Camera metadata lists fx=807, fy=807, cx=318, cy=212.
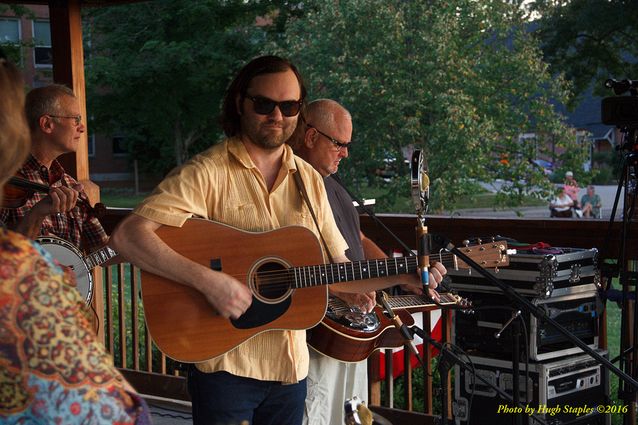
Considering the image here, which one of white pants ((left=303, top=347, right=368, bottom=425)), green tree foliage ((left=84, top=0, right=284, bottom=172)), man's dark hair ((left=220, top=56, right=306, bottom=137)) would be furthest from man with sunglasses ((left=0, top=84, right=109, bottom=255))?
green tree foliage ((left=84, top=0, right=284, bottom=172))

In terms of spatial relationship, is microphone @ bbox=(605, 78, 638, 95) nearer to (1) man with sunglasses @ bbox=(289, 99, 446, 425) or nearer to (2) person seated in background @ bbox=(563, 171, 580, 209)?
(1) man with sunglasses @ bbox=(289, 99, 446, 425)


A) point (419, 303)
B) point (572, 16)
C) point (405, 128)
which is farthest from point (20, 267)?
point (572, 16)

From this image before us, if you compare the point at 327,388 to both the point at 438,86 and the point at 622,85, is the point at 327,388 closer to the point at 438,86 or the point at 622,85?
the point at 622,85

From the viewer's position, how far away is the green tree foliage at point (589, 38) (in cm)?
1592

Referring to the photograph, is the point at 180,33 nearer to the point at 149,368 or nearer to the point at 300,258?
the point at 149,368

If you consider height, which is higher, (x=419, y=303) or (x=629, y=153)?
(x=629, y=153)

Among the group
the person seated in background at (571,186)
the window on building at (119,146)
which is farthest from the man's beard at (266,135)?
the window on building at (119,146)

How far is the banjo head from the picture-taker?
372 centimetres

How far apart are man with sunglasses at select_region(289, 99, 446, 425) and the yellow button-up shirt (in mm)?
560

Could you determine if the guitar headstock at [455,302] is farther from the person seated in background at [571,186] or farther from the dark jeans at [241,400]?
the person seated in background at [571,186]

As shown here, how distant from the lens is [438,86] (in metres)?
16.4

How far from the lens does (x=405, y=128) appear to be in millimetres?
16047

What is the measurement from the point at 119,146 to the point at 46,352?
32.3m

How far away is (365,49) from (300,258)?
14.3m
